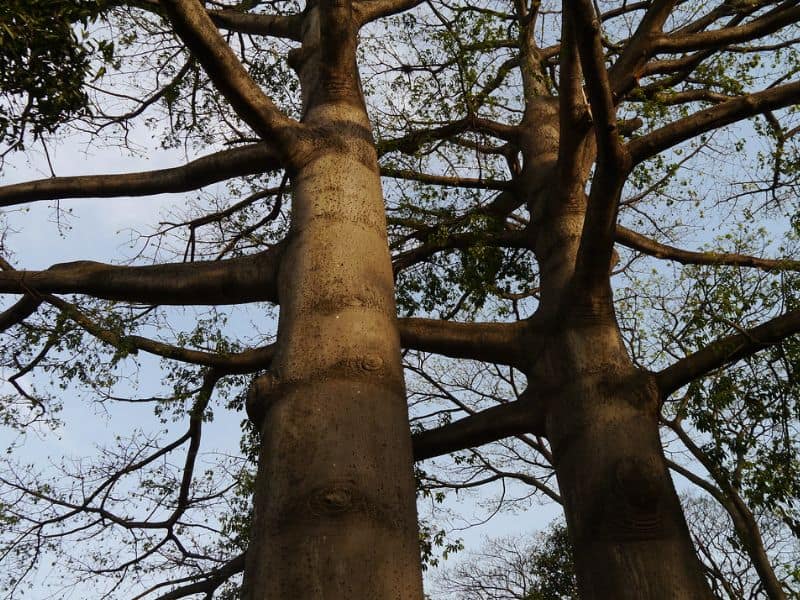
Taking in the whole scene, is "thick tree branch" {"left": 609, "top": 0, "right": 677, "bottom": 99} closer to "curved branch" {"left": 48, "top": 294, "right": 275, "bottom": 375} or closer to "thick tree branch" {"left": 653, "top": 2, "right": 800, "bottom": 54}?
"thick tree branch" {"left": 653, "top": 2, "right": 800, "bottom": 54}

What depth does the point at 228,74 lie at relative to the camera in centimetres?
337

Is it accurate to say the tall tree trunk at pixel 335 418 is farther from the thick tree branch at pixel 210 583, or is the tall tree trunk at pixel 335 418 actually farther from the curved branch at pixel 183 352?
the thick tree branch at pixel 210 583

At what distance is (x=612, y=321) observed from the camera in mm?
4102

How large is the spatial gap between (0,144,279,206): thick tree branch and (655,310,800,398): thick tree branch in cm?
274

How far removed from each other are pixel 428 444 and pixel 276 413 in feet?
5.72

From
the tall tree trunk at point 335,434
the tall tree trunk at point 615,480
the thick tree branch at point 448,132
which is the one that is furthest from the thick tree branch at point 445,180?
the tall tree trunk at point 335,434

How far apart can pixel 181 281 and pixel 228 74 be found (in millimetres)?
1157

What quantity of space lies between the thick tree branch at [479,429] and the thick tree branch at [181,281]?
4.13 feet

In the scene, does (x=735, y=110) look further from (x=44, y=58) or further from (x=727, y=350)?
(x=44, y=58)

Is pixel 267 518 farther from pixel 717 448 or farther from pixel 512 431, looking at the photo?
pixel 717 448

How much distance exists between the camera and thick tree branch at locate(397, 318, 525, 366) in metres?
4.22

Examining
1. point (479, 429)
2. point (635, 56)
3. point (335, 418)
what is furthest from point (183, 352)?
point (635, 56)

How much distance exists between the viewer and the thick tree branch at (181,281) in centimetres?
372

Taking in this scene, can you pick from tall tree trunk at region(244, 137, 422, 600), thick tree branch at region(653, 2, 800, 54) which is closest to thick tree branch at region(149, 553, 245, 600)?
tall tree trunk at region(244, 137, 422, 600)
